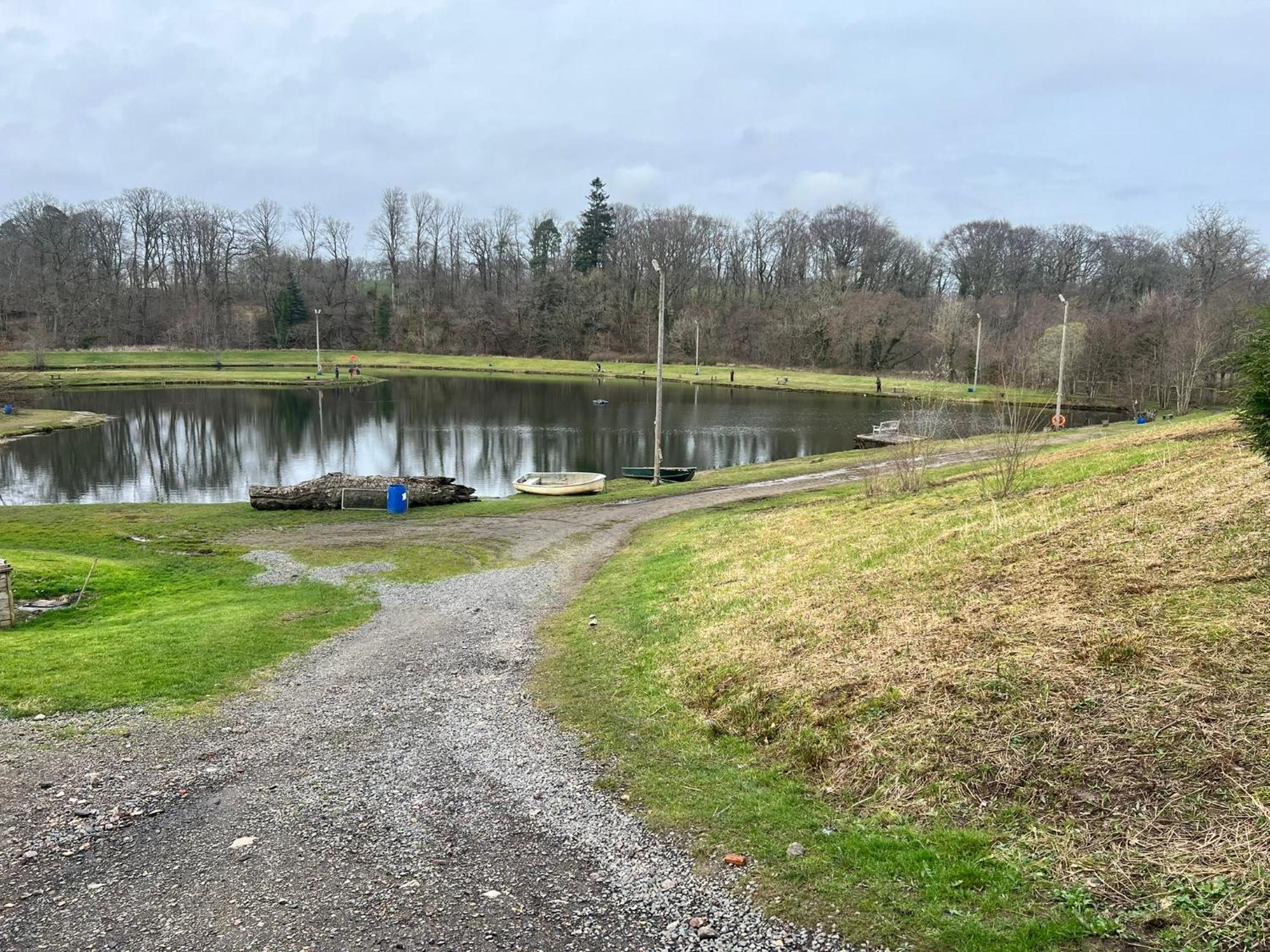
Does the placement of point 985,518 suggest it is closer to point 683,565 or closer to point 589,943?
point 683,565

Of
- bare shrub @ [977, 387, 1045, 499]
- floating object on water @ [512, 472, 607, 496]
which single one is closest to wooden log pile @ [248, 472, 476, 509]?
floating object on water @ [512, 472, 607, 496]

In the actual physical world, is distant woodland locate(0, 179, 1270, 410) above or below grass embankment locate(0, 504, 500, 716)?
above

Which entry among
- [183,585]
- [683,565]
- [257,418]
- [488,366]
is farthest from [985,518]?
[488,366]

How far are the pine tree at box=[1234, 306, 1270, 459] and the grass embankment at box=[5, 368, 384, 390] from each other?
82266mm

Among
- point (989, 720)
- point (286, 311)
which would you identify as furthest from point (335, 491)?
point (286, 311)

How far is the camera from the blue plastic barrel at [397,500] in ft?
83.4

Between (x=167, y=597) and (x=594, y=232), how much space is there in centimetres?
10971

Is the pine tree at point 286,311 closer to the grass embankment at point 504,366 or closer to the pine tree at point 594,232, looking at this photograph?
the grass embankment at point 504,366

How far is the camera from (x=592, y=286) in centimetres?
11394

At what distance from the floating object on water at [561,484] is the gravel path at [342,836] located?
1856 centimetres

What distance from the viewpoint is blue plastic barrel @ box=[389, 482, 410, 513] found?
2541 centimetres

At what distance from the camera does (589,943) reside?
5121mm

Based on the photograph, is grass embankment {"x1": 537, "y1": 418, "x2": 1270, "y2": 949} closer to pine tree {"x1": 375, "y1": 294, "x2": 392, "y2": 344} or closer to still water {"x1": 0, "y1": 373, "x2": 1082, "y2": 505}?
still water {"x1": 0, "y1": 373, "x2": 1082, "y2": 505}

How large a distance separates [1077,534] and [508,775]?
805cm
